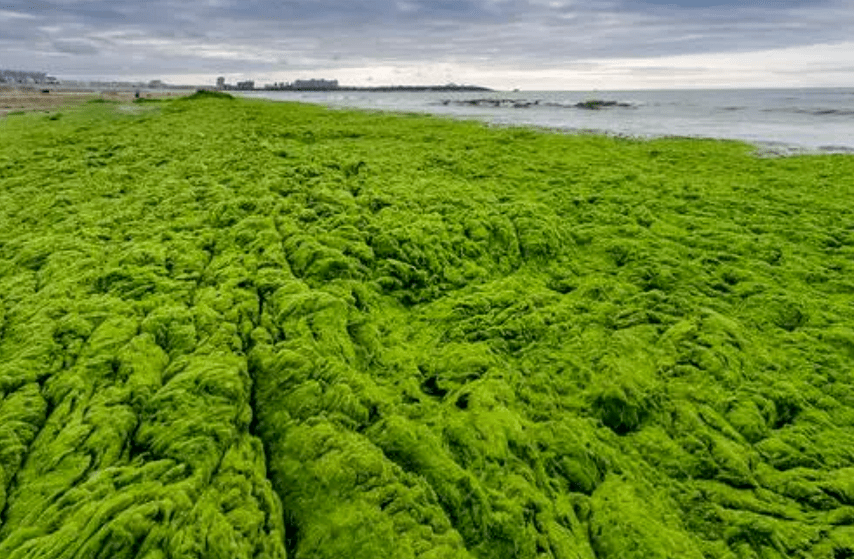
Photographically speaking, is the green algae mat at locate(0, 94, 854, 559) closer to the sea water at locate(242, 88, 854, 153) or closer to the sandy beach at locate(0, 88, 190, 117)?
the sea water at locate(242, 88, 854, 153)

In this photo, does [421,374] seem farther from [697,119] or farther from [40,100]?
[40,100]

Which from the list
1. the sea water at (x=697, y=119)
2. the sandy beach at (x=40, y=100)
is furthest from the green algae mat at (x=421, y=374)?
the sandy beach at (x=40, y=100)

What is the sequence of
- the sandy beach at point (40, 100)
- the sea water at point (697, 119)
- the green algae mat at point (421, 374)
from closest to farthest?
1. the green algae mat at point (421, 374)
2. the sea water at point (697, 119)
3. the sandy beach at point (40, 100)

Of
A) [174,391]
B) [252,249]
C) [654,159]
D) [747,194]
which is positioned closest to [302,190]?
[252,249]

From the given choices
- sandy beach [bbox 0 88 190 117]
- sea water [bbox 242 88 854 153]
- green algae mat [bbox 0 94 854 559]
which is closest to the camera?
green algae mat [bbox 0 94 854 559]

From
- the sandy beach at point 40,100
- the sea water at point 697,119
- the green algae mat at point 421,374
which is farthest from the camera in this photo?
the sandy beach at point 40,100

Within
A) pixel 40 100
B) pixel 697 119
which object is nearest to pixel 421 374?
pixel 697 119

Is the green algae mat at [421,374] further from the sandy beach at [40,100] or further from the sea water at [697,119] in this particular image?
the sandy beach at [40,100]

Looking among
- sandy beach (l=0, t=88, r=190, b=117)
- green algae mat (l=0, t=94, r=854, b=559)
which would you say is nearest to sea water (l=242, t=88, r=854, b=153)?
green algae mat (l=0, t=94, r=854, b=559)

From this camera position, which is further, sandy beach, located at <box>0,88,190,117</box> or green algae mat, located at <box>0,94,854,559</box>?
sandy beach, located at <box>0,88,190,117</box>

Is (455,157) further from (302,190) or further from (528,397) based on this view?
(528,397)
